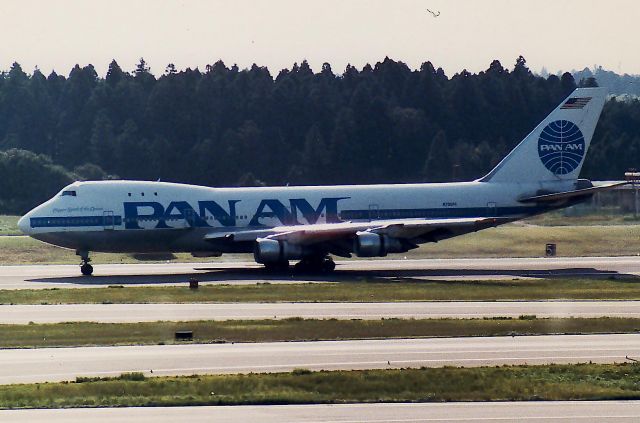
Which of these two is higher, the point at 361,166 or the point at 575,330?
the point at 361,166

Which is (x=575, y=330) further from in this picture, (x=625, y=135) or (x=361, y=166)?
(x=625, y=135)

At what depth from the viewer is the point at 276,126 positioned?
12656 cm

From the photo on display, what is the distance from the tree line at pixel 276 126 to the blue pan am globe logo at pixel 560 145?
4953cm

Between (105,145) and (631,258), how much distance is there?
71781 millimetres

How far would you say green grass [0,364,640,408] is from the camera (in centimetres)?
2425

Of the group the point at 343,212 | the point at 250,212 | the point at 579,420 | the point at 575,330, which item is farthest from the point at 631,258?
the point at 579,420

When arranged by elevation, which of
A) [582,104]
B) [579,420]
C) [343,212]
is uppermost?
[582,104]

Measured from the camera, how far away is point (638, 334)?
111ft

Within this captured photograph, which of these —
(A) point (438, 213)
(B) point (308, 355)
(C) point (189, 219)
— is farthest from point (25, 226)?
(B) point (308, 355)

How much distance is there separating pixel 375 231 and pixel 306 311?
15.0 m

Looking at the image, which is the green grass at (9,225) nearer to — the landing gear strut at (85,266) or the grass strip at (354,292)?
the landing gear strut at (85,266)

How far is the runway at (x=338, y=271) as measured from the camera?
53406 millimetres

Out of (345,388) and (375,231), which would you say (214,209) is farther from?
(345,388)

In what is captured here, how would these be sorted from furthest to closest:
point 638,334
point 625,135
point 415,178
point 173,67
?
point 173,67, point 625,135, point 415,178, point 638,334
